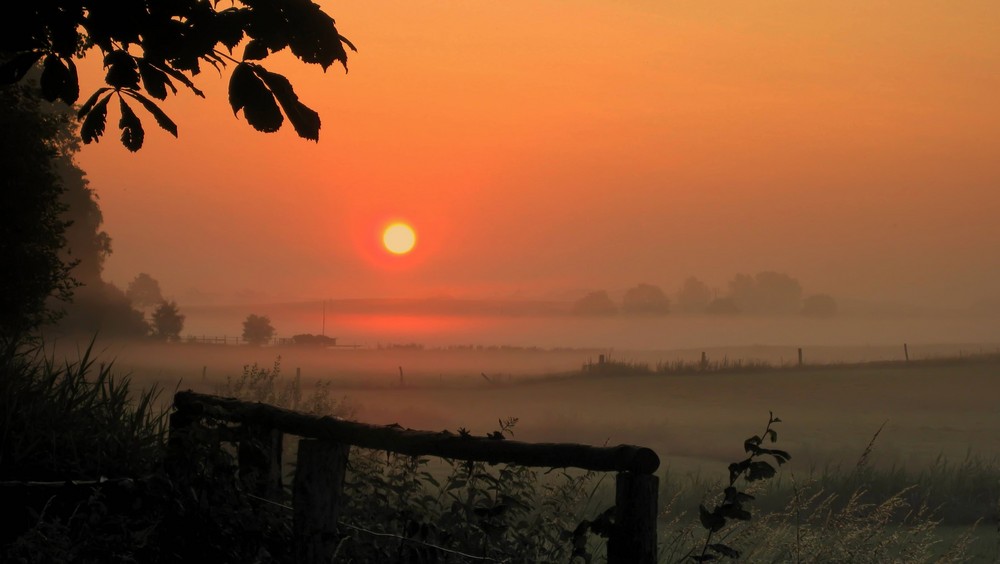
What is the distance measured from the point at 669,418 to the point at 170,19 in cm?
3138

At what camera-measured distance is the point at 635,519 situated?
13.6 ft

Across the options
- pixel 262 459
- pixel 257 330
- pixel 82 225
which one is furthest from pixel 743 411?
pixel 257 330

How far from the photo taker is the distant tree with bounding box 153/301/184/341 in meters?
54.3

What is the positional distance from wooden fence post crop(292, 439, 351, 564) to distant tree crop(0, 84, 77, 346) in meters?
7.17

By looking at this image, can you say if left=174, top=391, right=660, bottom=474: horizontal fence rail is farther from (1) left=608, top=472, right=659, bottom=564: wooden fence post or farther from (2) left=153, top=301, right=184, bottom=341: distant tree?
(2) left=153, top=301, right=184, bottom=341: distant tree

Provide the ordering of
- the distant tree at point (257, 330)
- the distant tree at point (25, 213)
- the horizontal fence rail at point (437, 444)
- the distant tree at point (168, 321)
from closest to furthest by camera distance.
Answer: the horizontal fence rail at point (437, 444) < the distant tree at point (25, 213) < the distant tree at point (168, 321) < the distant tree at point (257, 330)

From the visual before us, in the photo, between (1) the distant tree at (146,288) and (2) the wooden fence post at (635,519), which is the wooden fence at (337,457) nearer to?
(2) the wooden fence post at (635,519)

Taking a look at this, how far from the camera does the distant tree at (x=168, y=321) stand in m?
54.3

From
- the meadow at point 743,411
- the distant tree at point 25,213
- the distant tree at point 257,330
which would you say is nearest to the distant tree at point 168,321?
the meadow at point 743,411

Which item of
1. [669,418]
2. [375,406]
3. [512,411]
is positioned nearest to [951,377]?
[669,418]

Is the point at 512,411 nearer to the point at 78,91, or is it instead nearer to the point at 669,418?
the point at 669,418

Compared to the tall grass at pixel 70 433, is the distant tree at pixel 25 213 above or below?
above

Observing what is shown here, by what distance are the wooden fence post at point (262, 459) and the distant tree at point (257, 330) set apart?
78.9 meters

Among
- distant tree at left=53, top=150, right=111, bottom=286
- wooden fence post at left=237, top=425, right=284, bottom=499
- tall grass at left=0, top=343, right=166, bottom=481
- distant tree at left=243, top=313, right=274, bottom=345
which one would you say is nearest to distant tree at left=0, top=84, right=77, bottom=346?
tall grass at left=0, top=343, right=166, bottom=481
